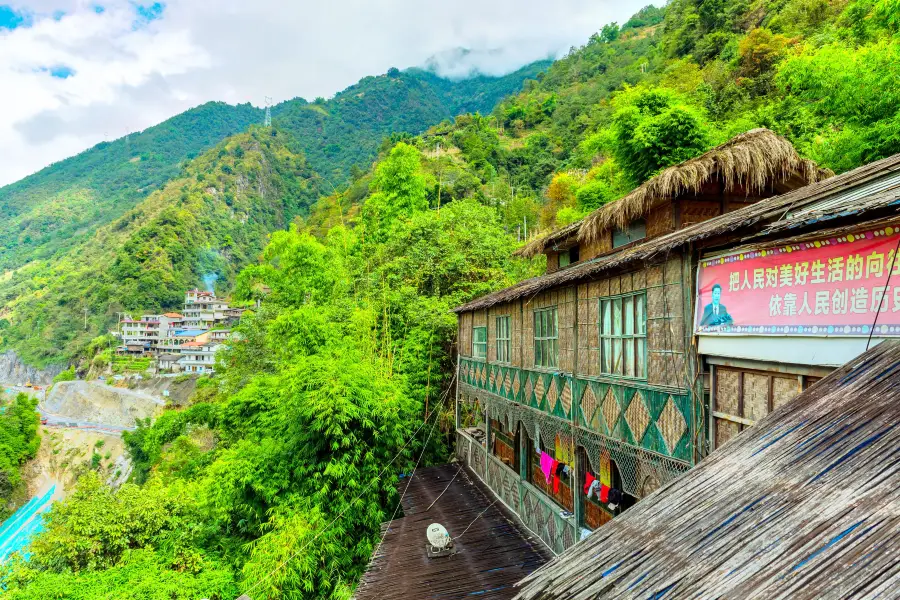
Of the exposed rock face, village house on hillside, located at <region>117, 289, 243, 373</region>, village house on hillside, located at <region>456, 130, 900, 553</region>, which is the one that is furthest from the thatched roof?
the exposed rock face

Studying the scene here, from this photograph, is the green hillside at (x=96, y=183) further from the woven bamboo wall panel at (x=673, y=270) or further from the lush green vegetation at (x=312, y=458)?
the woven bamboo wall panel at (x=673, y=270)

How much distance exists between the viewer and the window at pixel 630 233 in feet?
34.2

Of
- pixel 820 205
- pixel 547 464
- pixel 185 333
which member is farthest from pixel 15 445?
pixel 820 205

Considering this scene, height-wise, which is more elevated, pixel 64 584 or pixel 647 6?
pixel 647 6

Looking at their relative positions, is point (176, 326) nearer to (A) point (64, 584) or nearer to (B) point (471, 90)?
(A) point (64, 584)

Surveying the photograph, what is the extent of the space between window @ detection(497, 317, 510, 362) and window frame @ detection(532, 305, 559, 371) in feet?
5.42

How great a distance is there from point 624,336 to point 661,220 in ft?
13.1

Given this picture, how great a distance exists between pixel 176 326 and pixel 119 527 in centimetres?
6994

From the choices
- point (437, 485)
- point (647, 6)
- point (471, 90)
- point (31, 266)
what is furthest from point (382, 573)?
point (471, 90)

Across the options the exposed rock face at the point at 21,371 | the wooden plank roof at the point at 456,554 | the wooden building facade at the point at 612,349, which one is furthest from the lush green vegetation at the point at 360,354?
the exposed rock face at the point at 21,371

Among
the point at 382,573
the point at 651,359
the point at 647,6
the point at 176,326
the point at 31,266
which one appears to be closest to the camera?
the point at 651,359

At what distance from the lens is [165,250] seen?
78.8m

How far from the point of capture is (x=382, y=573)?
9188 mm

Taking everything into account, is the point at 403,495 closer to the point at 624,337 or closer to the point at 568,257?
the point at 568,257
